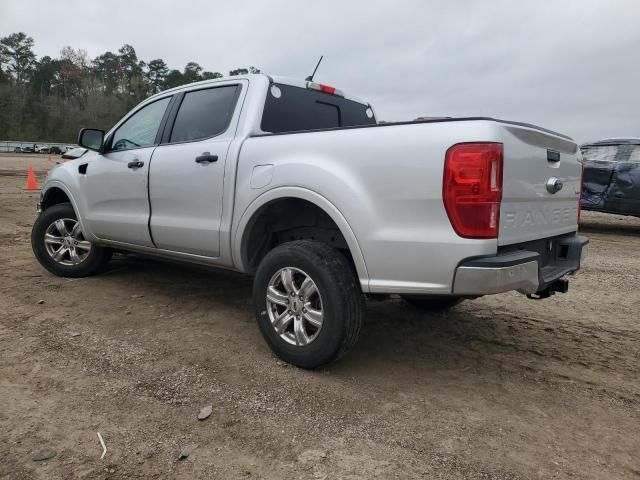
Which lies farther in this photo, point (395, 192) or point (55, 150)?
point (55, 150)

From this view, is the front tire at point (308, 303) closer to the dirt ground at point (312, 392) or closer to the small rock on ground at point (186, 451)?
the dirt ground at point (312, 392)

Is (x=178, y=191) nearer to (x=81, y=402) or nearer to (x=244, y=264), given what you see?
(x=244, y=264)

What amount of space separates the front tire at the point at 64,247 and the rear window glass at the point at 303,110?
8.36 feet

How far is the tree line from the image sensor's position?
7162 cm

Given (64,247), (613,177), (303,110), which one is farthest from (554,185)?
(613,177)

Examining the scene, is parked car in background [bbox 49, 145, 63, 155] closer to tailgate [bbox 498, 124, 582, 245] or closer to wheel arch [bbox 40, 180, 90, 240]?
wheel arch [bbox 40, 180, 90, 240]

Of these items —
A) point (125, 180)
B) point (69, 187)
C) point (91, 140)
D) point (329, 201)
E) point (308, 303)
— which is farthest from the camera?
point (69, 187)

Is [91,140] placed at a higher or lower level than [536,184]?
higher

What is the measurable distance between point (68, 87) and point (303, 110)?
9285 cm

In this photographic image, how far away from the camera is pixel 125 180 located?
429cm

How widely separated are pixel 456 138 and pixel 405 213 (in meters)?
0.45

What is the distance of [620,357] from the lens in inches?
134

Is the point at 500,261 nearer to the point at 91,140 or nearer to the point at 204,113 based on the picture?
the point at 204,113

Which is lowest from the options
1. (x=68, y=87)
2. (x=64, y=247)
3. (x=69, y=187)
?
(x=64, y=247)
